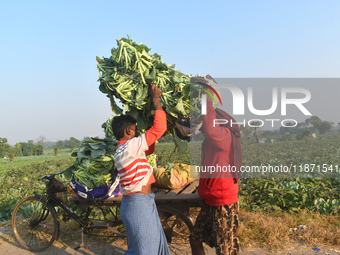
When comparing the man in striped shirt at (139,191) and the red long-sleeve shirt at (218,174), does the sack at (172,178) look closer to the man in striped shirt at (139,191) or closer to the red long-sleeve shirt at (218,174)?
the red long-sleeve shirt at (218,174)

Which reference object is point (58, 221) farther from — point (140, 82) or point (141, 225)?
point (140, 82)

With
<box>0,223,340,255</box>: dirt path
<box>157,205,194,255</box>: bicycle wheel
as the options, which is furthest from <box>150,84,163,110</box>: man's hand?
<box>0,223,340,255</box>: dirt path

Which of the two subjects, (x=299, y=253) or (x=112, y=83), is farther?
(x=299, y=253)

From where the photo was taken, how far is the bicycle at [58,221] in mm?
3578

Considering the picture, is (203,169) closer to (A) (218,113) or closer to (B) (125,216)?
(A) (218,113)

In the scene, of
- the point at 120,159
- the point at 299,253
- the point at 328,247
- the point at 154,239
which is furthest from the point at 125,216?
the point at 328,247

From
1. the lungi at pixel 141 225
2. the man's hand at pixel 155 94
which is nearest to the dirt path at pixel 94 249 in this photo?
the lungi at pixel 141 225

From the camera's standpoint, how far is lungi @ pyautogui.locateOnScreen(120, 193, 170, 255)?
238 centimetres

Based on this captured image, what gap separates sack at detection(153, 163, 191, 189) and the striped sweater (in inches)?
52.7

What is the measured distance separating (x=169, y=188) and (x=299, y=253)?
199cm

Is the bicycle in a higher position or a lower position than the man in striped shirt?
lower

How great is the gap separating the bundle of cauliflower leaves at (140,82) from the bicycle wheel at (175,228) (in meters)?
1.35

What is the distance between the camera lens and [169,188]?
3824 mm

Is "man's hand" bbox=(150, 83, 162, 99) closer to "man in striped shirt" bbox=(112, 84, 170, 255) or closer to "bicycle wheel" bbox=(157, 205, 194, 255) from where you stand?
"man in striped shirt" bbox=(112, 84, 170, 255)
